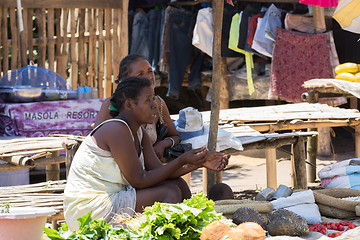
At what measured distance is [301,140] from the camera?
5184 mm

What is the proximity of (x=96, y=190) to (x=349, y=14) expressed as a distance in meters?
2.64

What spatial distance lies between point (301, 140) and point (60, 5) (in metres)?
3.92

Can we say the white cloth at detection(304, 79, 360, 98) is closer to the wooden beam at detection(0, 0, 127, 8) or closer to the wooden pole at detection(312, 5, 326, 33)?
the wooden pole at detection(312, 5, 326, 33)

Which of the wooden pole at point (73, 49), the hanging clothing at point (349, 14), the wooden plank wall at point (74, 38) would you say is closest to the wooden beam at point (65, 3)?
the wooden plank wall at point (74, 38)

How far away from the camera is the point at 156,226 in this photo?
2.75m

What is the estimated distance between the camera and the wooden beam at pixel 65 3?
286 inches

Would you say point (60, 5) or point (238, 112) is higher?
point (60, 5)

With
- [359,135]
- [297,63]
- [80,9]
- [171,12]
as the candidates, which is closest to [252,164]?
[297,63]

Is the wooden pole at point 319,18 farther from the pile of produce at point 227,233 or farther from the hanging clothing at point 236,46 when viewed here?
the pile of produce at point 227,233

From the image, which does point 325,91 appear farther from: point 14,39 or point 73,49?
point 14,39

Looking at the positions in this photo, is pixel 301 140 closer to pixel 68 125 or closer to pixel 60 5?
pixel 68 125

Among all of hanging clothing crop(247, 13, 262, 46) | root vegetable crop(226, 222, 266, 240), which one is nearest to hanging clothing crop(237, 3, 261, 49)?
hanging clothing crop(247, 13, 262, 46)

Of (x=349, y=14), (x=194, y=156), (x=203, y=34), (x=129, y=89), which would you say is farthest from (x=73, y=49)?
(x=194, y=156)

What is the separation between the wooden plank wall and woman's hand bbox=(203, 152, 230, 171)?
4.40m
